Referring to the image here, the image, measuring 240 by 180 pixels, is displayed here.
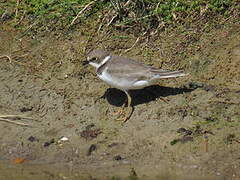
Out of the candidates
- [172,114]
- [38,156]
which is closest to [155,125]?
[172,114]

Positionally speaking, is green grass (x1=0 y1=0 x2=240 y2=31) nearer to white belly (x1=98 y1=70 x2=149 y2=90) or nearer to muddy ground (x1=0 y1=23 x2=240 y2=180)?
muddy ground (x1=0 y1=23 x2=240 y2=180)

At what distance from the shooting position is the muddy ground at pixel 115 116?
8.97m

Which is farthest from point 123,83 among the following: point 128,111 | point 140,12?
point 140,12

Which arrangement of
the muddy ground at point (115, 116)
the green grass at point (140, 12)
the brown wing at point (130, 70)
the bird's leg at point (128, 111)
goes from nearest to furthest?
the muddy ground at point (115, 116)
the brown wing at point (130, 70)
the bird's leg at point (128, 111)
the green grass at point (140, 12)

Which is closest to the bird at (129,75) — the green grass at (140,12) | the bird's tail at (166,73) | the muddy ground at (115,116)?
the bird's tail at (166,73)

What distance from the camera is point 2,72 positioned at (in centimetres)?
1127

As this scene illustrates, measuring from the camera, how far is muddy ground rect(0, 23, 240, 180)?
8969 millimetres

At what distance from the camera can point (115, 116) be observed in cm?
1000

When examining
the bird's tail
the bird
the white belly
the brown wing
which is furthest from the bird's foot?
the bird's tail

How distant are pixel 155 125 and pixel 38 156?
1.82 metres

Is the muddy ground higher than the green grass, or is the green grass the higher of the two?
the green grass

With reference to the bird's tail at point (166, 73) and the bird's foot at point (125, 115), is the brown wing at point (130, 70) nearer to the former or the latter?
the bird's tail at point (166, 73)

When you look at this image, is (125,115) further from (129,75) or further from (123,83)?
(129,75)

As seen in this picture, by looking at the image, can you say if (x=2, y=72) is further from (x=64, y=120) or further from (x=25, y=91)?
(x=64, y=120)
